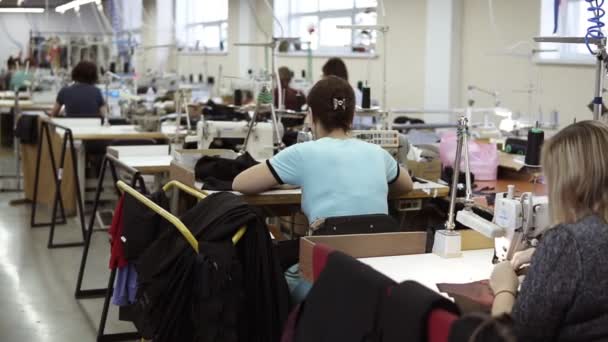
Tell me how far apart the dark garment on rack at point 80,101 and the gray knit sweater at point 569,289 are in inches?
212

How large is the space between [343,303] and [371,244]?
73cm

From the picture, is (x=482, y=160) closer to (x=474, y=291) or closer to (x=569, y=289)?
(x=474, y=291)

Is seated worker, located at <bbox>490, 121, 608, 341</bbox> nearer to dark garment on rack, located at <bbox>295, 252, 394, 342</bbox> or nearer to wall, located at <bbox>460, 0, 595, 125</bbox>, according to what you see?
dark garment on rack, located at <bbox>295, 252, 394, 342</bbox>

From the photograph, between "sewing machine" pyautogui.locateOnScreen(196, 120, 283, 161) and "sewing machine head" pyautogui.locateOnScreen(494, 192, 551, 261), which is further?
"sewing machine" pyautogui.locateOnScreen(196, 120, 283, 161)

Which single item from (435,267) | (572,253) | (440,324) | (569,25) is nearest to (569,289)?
(572,253)

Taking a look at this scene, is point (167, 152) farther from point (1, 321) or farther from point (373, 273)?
point (373, 273)

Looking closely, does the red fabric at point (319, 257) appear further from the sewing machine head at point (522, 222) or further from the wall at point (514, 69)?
the wall at point (514, 69)

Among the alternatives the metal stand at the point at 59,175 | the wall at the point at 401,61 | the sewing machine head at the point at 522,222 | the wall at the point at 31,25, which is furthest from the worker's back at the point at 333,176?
the wall at the point at 31,25

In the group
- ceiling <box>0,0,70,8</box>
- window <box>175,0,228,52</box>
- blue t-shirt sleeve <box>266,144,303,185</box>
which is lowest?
blue t-shirt sleeve <box>266,144,303,185</box>

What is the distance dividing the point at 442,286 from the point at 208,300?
59 centimetres

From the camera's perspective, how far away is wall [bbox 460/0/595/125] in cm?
620

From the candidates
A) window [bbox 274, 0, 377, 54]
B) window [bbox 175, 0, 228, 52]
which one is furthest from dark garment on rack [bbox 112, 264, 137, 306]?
window [bbox 175, 0, 228, 52]

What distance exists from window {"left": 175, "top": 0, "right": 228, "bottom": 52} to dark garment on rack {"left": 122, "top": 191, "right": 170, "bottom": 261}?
9.31 m

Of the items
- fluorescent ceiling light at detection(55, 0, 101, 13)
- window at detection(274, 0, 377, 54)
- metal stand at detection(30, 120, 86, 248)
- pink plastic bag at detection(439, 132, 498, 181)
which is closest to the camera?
pink plastic bag at detection(439, 132, 498, 181)
